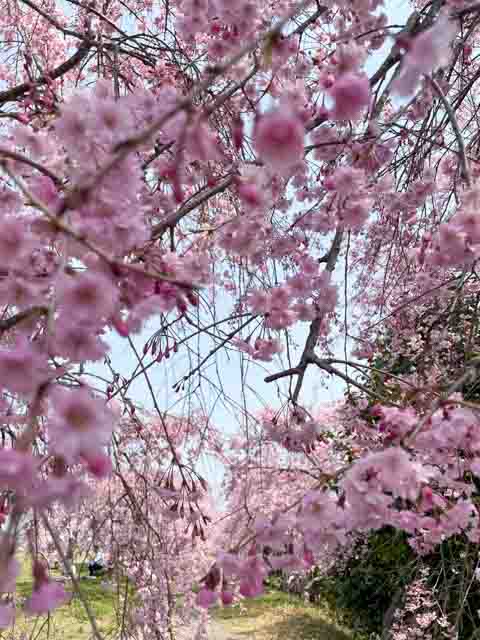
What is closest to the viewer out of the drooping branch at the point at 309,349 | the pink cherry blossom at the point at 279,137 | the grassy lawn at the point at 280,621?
the pink cherry blossom at the point at 279,137

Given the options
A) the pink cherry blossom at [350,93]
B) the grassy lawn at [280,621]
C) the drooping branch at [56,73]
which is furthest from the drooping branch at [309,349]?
the grassy lawn at [280,621]

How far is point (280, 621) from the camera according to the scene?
888 cm

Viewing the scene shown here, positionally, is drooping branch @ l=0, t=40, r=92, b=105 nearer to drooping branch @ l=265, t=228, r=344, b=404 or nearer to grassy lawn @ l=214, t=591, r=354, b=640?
drooping branch @ l=265, t=228, r=344, b=404

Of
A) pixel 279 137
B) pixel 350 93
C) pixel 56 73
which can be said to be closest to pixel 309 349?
pixel 350 93

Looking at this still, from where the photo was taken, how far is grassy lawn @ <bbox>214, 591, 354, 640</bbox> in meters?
7.64

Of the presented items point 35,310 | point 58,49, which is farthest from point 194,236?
point 58,49

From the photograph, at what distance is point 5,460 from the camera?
61 centimetres

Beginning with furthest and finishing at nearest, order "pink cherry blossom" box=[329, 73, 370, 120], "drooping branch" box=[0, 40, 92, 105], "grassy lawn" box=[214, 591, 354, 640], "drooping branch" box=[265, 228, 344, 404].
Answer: "grassy lawn" box=[214, 591, 354, 640]
"drooping branch" box=[0, 40, 92, 105]
"drooping branch" box=[265, 228, 344, 404]
"pink cherry blossom" box=[329, 73, 370, 120]

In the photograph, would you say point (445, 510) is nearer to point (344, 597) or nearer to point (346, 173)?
point (346, 173)

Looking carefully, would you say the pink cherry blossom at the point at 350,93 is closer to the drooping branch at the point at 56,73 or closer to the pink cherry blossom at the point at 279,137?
the pink cherry blossom at the point at 279,137

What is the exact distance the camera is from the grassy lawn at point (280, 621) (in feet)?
25.1

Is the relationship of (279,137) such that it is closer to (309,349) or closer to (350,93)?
(350,93)

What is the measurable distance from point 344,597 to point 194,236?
205 inches

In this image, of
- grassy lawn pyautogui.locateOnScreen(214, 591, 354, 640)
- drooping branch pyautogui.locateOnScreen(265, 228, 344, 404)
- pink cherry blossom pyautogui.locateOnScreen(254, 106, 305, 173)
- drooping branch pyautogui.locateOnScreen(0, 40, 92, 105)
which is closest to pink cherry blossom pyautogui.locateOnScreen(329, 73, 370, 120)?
pink cherry blossom pyautogui.locateOnScreen(254, 106, 305, 173)
